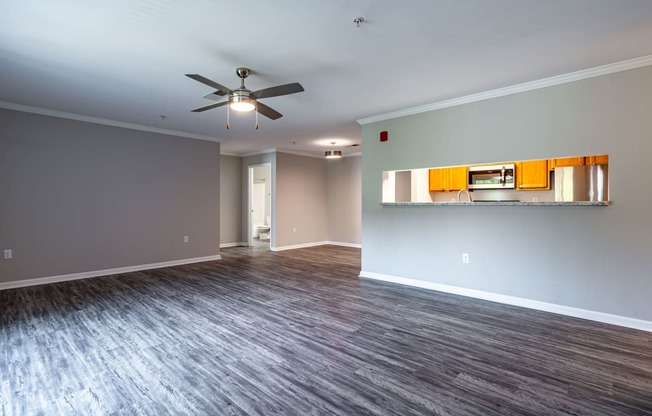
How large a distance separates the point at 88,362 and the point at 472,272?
13.2 ft

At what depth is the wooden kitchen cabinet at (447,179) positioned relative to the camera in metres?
5.95

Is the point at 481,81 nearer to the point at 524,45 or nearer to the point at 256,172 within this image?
the point at 524,45

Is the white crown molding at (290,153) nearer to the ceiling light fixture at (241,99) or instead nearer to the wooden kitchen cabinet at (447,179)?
the wooden kitchen cabinet at (447,179)

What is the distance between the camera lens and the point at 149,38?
2605 mm

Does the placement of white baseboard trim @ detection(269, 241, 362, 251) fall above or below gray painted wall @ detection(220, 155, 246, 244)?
below

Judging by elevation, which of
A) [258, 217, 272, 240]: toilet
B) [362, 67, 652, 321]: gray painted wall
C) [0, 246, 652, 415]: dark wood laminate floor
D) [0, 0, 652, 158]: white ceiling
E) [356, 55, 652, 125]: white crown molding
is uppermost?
[0, 0, 652, 158]: white ceiling

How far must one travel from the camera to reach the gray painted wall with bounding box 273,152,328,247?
802cm

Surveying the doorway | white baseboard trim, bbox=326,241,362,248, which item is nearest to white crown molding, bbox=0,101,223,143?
white baseboard trim, bbox=326,241,362,248

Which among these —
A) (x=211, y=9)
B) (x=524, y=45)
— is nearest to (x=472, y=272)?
(x=524, y=45)

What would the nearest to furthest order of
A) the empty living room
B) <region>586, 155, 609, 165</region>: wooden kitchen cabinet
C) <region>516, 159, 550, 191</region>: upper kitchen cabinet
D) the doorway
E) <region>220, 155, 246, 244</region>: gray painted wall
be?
the empty living room, <region>586, 155, 609, 165</region>: wooden kitchen cabinet, <region>516, 159, 550, 191</region>: upper kitchen cabinet, <region>220, 155, 246, 244</region>: gray painted wall, the doorway

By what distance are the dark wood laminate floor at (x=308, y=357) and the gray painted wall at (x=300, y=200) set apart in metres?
3.98

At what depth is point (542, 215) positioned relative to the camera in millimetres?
3555

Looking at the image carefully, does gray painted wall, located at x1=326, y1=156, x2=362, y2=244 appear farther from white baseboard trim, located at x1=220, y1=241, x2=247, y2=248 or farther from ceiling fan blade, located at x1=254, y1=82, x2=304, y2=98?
ceiling fan blade, located at x1=254, y1=82, x2=304, y2=98

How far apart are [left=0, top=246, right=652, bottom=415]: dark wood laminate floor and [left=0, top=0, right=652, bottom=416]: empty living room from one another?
2 centimetres
